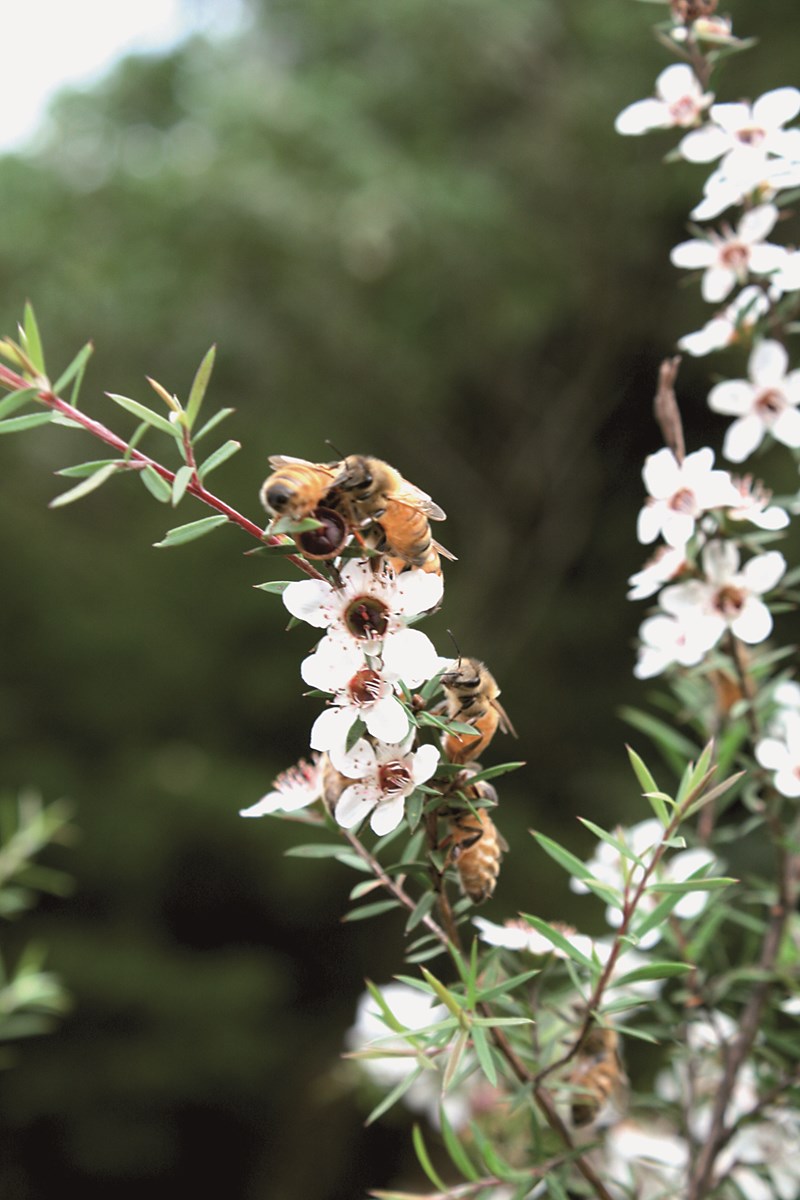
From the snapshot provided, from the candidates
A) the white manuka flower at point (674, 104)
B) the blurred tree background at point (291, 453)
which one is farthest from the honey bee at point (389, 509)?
the blurred tree background at point (291, 453)

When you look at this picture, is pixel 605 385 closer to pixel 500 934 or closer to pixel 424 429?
pixel 424 429

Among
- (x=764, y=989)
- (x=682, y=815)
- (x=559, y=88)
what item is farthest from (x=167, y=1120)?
(x=559, y=88)

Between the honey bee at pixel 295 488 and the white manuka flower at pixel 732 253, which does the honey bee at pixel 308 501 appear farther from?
the white manuka flower at pixel 732 253

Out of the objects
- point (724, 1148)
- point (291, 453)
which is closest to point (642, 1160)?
point (724, 1148)

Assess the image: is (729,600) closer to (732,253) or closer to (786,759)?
(786,759)

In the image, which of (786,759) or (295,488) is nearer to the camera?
(295,488)
